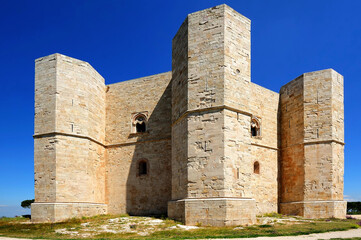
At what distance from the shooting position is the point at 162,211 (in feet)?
51.7

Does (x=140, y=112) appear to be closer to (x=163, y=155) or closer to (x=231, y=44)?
(x=163, y=155)

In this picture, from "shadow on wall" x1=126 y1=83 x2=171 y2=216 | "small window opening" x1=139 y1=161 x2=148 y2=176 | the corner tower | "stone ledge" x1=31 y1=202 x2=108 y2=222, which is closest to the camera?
the corner tower

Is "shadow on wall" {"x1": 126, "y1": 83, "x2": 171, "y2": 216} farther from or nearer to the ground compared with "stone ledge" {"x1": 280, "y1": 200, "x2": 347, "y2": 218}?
farther from the ground

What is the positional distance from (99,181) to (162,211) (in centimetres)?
379

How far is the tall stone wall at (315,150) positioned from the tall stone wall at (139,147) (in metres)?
7.00

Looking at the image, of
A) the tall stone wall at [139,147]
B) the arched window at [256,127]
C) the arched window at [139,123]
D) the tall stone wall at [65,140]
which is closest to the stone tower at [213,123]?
the tall stone wall at [139,147]

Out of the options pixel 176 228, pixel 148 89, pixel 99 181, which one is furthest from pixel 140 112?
pixel 176 228

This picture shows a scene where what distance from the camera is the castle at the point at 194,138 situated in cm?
1230

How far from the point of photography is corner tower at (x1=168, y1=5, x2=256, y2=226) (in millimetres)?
11773

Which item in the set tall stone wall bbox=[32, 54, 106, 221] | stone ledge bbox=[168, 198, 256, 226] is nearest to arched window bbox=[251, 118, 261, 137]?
stone ledge bbox=[168, 198, 256, 226]

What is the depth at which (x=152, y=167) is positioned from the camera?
16.4 metres

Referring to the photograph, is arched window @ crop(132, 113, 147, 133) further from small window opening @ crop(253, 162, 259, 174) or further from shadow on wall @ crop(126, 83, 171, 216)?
small window opening @ crop(253, 162, 259, 174)

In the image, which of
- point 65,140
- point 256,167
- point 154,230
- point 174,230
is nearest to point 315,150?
point 256,167

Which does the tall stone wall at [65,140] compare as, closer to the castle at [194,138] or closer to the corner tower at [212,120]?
the castle at [194,138]
